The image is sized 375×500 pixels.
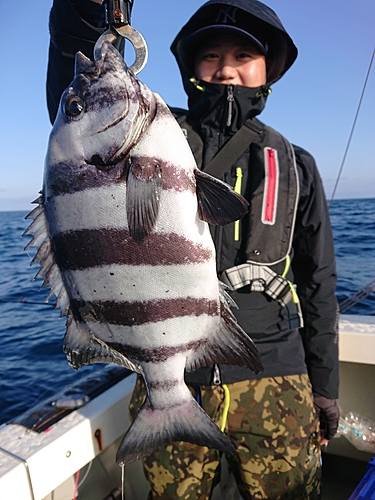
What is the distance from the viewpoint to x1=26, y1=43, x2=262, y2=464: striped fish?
47.7 inches

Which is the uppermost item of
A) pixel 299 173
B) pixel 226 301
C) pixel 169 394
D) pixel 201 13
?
pixel 201 13

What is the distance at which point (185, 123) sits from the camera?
2.29 m

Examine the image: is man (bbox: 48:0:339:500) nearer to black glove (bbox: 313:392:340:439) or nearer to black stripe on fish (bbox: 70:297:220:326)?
black glove (bbox: 313:392:340:439)

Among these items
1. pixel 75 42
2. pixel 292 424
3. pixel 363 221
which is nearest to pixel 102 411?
pixel 292 424

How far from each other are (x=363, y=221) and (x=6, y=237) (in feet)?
69.8

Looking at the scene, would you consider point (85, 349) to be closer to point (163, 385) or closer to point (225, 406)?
point (163, 385)

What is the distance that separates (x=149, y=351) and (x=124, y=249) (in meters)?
0.36

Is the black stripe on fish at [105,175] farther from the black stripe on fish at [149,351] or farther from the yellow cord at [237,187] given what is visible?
the yellow cord at [237,187]

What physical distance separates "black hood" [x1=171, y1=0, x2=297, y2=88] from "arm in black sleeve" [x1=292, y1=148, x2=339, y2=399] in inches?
22.4

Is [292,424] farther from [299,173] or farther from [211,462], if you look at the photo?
[299,173]

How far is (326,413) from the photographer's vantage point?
2.24 metres

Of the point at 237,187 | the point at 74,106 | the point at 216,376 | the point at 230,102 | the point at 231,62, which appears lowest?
the point at 216,376

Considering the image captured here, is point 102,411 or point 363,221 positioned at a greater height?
point 102,411

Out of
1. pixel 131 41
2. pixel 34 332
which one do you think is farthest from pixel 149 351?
pixel 34 332
